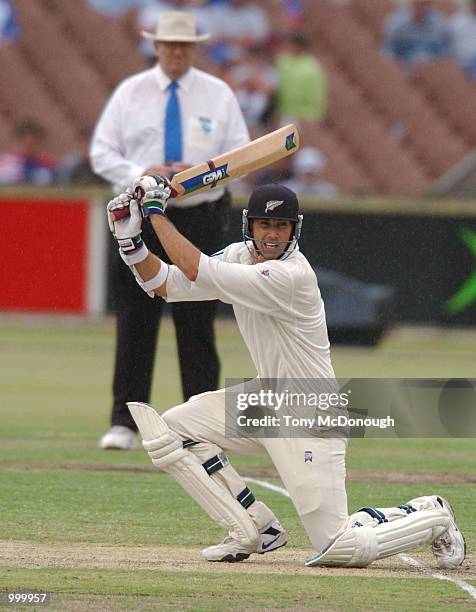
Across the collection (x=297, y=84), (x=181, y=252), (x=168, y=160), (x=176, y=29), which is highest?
(x=297, y=84)

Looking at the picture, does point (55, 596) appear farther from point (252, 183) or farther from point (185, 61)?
point (252, 183)

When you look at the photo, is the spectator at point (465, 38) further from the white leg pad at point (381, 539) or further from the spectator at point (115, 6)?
the white leg pad at point (381, 539)

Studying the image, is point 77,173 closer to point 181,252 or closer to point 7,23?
point 7,23

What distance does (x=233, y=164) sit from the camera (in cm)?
732

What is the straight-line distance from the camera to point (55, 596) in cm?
539

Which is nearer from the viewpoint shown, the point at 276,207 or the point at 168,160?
the point at 276,207

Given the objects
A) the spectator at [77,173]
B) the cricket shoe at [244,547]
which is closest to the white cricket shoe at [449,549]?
the cricket shoe at [244,547]

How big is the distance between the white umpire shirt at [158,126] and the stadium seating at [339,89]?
10.9m

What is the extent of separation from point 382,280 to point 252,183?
2.28 metres

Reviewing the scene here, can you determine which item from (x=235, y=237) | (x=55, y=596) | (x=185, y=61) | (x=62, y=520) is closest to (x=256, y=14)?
(x=235, y=237)

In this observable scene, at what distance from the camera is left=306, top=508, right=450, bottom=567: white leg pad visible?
6.12m

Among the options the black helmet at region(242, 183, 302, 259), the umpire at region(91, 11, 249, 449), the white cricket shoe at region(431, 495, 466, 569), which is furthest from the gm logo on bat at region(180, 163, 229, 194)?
the umpire at region(91, 11, 249, 449)

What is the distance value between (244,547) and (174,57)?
14.9 feet

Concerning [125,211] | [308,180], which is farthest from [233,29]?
[125,211]
